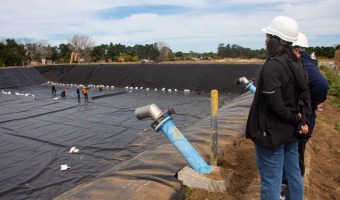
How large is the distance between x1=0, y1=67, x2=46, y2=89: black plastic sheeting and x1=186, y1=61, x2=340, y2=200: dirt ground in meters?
23.5

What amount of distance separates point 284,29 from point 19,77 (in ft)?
85.9

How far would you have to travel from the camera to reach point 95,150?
627cm

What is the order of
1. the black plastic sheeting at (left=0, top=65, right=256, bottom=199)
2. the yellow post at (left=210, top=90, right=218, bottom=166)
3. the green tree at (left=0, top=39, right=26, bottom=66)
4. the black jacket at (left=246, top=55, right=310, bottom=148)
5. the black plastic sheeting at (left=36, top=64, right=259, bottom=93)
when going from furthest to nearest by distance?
the green tree at (left=0, top=39, right=26, bottom=66) < the black plastic sheeting at (left=36, top=64, right=259, bottom=93) < the black plastic sheeting at (left=0, top=65, right=256, bottom=199) < the yellow post at (left=210, top=90, right=218, bottom=166) < the black jacket at (left=246, top=55, right=310, bottom=148)

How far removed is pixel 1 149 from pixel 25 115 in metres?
4.18

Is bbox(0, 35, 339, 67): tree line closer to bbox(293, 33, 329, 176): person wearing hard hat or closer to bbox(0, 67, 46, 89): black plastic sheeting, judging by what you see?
bbox(0, 67, 46, 89): black plastic sheeting

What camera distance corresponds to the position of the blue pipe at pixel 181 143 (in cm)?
254

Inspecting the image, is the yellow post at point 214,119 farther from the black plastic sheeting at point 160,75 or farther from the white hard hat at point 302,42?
the black plastic sheeting at point 160,75

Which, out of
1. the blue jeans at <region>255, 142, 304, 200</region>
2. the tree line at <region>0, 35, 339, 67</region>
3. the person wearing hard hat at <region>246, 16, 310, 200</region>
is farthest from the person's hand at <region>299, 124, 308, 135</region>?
the tree line at <region>0, 35, 339, 67</region>

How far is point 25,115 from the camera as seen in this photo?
408 inches

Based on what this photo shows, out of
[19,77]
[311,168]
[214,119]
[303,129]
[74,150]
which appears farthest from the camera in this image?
[19,77]

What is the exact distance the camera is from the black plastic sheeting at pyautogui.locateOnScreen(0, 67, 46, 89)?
2199cm

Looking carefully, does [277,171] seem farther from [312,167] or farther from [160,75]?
[160,75]

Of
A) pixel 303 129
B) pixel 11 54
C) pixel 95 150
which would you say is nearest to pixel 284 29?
pixel 303 129

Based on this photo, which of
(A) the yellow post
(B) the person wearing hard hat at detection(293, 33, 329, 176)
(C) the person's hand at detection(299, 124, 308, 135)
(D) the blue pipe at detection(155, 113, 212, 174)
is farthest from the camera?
(A) the yellow post
